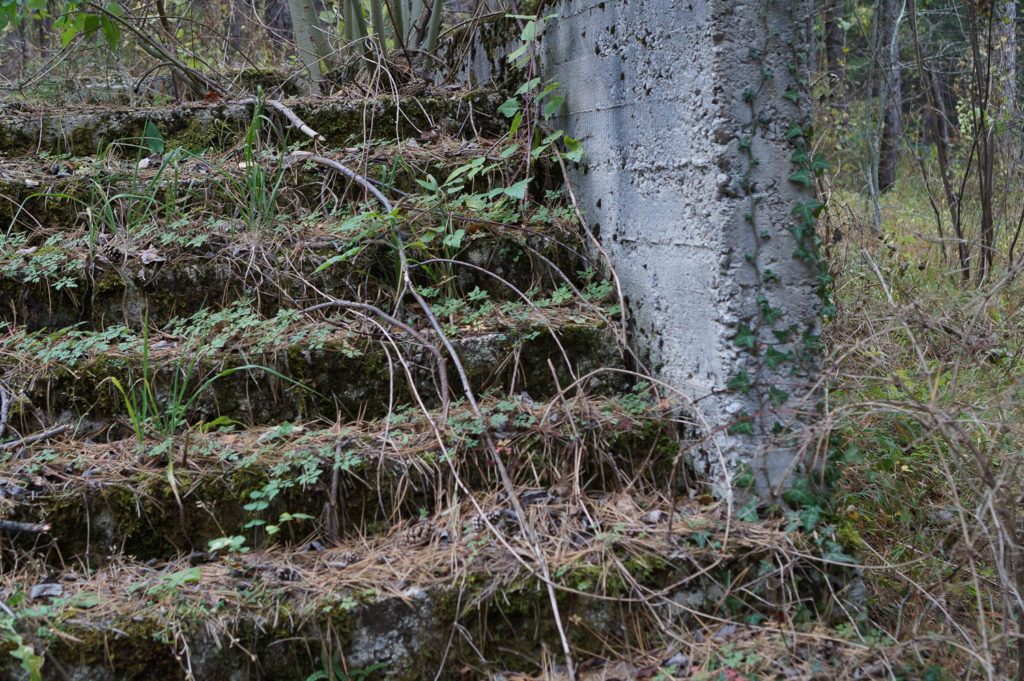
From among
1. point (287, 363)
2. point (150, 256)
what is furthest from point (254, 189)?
point (287, 363)

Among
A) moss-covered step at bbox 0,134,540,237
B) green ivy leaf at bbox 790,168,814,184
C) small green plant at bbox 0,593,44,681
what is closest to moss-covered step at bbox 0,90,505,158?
moss-covered step at bbox 0,134,540,237

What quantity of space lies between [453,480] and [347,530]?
35cm

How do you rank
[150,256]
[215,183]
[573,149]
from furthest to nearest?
Answer: [215,183], [573,149], [150,256]

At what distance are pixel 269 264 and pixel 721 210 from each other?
1.68 m

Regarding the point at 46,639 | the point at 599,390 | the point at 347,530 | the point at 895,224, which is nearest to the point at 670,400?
the point at 599,390

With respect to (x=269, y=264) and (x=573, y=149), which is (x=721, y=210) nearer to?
(x=573, y=149)

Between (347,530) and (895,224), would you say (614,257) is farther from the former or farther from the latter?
(895,224)

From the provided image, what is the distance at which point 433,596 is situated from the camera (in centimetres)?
184

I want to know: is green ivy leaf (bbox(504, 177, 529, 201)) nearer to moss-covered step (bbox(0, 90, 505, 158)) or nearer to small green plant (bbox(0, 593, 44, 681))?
moss-covered step (bbox(0, 90, 505, 158))

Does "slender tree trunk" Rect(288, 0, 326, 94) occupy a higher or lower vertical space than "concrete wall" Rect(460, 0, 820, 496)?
higher

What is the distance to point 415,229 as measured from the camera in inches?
108

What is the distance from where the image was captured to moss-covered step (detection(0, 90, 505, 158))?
325 cm

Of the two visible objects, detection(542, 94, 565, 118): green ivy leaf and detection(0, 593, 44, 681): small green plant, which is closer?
detection(0, 593, 44, 681): small green plant

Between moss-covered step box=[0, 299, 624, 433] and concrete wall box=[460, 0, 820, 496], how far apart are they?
0.38 metres
